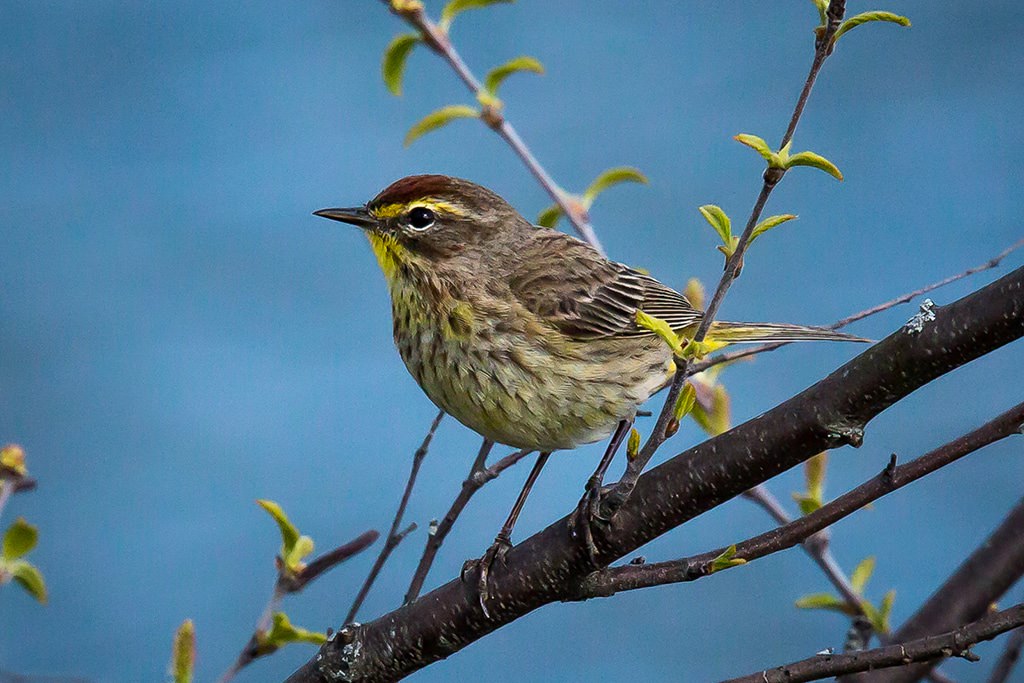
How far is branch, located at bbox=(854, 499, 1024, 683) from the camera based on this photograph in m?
2.88

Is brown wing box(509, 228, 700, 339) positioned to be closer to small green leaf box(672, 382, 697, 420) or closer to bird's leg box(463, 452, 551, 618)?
bird's leg box(463, 452, 551, 618)

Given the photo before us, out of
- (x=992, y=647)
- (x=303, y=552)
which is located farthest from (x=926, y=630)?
(x=992, y=647)

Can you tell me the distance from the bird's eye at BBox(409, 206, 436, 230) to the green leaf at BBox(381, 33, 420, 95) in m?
0.37

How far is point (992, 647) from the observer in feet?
21.9

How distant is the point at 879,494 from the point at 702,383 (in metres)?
1.65

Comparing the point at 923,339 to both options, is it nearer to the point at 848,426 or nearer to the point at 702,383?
the point at 848,426

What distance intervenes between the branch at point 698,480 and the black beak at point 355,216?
4.65 feet

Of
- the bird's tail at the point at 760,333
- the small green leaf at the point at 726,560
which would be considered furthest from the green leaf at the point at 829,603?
the small green leaf at the point at 726,560

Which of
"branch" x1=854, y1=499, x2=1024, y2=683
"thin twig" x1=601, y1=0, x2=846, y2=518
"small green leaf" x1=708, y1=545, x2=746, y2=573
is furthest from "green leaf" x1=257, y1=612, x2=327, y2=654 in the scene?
"branch" x1=854, y1=499, x2=1024, y2=683

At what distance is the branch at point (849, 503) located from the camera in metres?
1.75

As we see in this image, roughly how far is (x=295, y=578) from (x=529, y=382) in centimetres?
93

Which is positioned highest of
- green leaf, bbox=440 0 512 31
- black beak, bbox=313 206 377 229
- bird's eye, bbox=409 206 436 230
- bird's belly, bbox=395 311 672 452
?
green leaf, bbox=440 0 512 31

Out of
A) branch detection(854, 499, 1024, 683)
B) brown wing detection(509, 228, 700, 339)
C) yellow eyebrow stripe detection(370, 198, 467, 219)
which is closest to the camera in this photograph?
branch detection(854, 499, 1024, 683)

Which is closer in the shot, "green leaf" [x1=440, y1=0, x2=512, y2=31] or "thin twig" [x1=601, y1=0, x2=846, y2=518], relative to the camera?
"thin twig" [x1=601, y1=0, x2=846, y2=518]
